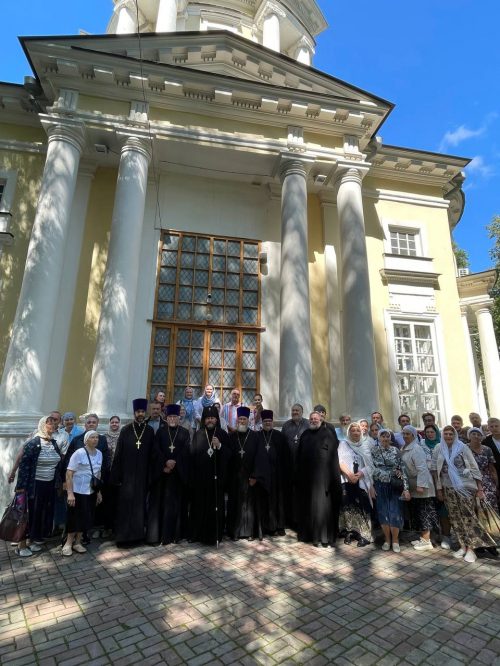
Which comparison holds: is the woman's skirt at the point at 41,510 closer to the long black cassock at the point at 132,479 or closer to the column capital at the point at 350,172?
the long black cassock at the point at 132,479

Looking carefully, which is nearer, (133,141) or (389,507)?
(389,507)

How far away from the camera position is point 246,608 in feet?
11.7

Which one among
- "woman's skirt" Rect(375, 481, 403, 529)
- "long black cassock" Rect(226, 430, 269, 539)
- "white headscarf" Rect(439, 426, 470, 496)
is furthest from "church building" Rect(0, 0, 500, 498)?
"white headscarf" Rect(439, 426, 470, 496)

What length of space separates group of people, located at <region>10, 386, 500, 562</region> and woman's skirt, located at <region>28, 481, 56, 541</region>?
0.01 metres

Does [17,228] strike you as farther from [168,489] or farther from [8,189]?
[168,489]

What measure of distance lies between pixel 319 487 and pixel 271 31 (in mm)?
17512

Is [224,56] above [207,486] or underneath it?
above

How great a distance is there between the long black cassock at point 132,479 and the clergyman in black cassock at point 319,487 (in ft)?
7.32

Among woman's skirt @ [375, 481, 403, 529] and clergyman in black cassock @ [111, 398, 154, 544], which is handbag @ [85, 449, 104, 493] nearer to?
clergyman in black cassock @ [111, 398, 154, 544]

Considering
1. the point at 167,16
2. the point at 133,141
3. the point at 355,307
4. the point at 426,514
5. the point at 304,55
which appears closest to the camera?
the point at 426,514

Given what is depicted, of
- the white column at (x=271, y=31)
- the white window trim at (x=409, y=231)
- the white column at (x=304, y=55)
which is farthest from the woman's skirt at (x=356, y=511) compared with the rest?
the white column at (x=304, y=55)

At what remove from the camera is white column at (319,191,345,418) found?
9.90 metres

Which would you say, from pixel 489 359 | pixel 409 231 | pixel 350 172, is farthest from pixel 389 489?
pixel 489 359

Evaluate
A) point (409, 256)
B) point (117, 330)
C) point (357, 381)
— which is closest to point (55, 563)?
point (117, 330)
